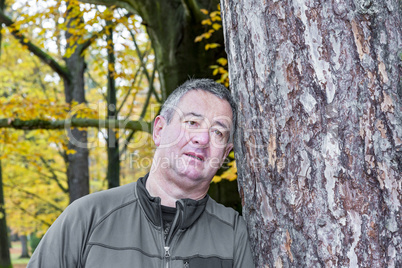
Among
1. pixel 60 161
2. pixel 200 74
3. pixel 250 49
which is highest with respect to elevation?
pixel 200 74

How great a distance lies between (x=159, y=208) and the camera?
2064mm

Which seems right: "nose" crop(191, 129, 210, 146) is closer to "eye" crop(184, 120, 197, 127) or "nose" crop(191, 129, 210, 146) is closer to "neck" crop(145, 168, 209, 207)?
"eye" crop(184, 120, 197, 127)

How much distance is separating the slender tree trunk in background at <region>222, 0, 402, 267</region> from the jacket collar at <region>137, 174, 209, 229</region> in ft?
1.52

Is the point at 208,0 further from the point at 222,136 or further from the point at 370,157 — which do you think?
the point at 370,157

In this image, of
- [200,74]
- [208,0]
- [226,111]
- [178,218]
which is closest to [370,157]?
[226,111]

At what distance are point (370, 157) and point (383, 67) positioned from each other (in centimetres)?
37

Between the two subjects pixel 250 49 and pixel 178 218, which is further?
pixel 178 218

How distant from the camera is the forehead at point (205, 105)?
2.22 m

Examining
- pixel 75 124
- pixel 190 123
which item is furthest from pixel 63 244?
pixel 75 124

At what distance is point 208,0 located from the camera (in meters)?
5.96

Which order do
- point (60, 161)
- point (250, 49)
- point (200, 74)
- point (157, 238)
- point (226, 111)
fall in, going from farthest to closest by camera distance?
point (60, 161), point (200, 74), point (226, 111), point (157, 238), point (250, 49)

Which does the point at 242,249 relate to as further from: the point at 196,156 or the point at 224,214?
the point at 196,156

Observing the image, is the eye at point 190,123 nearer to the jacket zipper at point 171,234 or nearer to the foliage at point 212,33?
the jacket zipper at point 171,234

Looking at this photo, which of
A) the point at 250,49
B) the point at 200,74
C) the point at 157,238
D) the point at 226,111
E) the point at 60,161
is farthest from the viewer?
the point at 60,161
